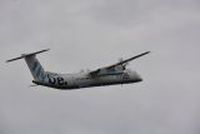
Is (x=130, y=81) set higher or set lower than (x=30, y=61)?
lower

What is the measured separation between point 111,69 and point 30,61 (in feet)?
58.7

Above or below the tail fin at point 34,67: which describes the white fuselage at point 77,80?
below

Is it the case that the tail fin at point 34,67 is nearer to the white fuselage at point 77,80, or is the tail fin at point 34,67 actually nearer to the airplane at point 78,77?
the airplane at point 78,77

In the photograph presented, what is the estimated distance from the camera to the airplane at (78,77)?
563 ft

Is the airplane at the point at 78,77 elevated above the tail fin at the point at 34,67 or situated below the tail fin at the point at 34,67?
below

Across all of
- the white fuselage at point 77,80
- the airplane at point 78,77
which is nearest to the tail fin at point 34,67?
the airplane at point 78,77

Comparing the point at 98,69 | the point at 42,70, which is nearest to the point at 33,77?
the point at 42,70

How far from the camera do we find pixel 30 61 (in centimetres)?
17275

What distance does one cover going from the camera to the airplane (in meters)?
172

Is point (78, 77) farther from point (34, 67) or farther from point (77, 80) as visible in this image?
point (34, 67)

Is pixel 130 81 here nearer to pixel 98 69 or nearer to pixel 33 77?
pixel 98 69

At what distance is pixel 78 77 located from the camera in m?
174

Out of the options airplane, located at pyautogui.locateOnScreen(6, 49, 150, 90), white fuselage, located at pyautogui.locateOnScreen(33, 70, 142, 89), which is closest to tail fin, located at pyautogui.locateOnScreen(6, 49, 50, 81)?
airplane, located at pyautogui.locateOnScreen(6, 49, 150, 90)

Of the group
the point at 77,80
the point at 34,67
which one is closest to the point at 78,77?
the point at 77,80
